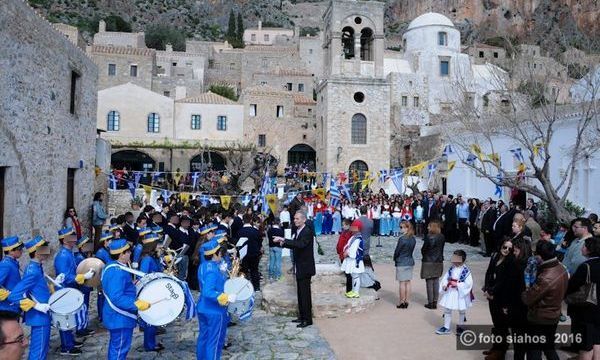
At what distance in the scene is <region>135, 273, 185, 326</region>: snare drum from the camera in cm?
518

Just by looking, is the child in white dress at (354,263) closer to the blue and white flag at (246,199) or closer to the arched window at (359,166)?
the blue and white flag at (246,199)

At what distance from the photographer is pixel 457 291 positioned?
703cm

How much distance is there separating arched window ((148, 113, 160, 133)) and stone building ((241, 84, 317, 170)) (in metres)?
6.93

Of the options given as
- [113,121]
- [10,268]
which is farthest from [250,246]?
[113,121]

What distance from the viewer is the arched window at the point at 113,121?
36.1 metres

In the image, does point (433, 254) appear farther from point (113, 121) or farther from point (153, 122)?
point (113, 121)

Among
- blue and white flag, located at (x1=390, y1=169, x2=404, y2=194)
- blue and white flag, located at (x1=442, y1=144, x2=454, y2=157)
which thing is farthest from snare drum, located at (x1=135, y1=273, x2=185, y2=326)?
blue and white flag, located at (x1=442, y1=144, x2=454, y2=157)

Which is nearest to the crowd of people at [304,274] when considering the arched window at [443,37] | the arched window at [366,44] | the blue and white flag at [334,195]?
the blue and white flag at [334,195]

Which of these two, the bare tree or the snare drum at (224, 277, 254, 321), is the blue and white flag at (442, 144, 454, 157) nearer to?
the bare tree

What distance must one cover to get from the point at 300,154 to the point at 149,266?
34.9 m

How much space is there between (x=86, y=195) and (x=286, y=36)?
2690 inches

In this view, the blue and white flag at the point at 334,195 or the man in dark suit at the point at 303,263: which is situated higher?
the blue and white flag at the point at 334,195

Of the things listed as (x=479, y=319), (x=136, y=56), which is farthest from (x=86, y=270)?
(x=136, y=56)

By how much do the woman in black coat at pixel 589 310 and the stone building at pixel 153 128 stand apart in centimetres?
3239
